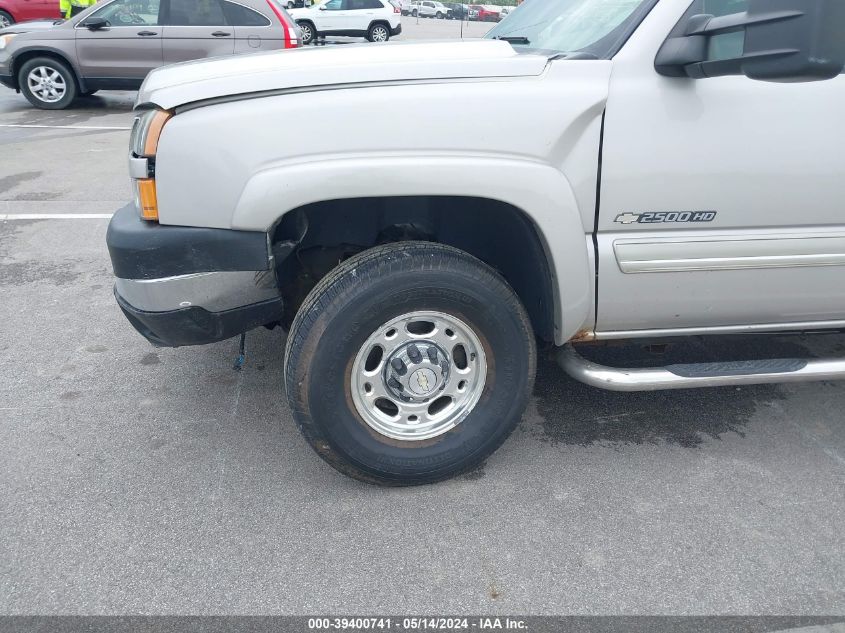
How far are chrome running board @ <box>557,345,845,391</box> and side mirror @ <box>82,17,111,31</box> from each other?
9.91m

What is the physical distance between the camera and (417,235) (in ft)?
9.59

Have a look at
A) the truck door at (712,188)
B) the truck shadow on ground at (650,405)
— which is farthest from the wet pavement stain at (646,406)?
the truck door at (712,188)

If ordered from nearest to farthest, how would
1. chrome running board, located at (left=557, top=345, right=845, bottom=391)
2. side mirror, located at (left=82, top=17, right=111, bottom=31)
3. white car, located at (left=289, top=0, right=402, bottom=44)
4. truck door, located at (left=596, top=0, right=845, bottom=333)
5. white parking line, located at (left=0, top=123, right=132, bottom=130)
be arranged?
1. truck door, located at (left=596, top=0, right=845, bottom=333)
2. chrome running board, located at (left=557, top=345, right=845, bottom=391)
3. white parking line, located at (left=0, top=123, right=132, bottom=130)
4. side mirror, located at (left=82, top=17, right=111, bottom=31)
5. white car, located at (left=289, top=0, right=402, bottom=44)

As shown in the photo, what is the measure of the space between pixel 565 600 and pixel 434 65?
5.80 ft

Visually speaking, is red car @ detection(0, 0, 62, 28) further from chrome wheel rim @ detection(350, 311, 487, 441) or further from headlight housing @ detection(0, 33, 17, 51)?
chrome wheel rim @ detection(350, 311, 487, 441)

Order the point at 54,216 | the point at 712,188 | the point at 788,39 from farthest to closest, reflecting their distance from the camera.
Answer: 1. the point at 54,216
2. the point at 712,188
3. the point at 788,39

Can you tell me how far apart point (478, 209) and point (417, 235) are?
0.31 meters

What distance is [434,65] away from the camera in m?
2.38

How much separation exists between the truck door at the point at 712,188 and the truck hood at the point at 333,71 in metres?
0.40

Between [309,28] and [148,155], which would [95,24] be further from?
[309,28]

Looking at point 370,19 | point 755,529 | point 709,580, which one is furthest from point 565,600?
point 370,19

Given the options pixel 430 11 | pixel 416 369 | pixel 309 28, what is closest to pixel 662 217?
pixel 416 369

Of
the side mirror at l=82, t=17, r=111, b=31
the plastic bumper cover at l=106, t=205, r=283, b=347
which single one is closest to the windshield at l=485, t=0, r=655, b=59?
the plastic bumper cover at l=106, t=205, r=283, b=347

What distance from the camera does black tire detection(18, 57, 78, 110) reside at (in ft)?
33.8
